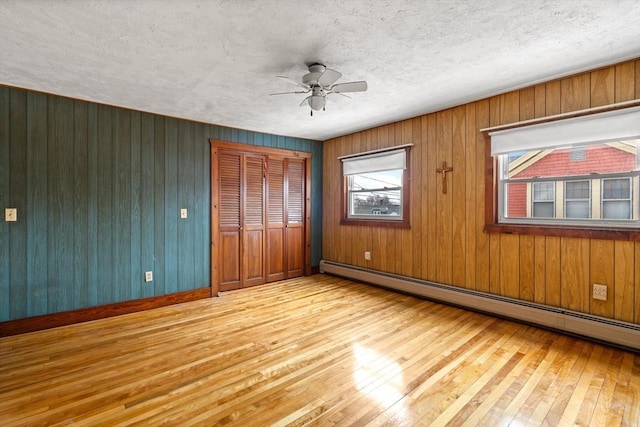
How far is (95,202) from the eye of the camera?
3.58m

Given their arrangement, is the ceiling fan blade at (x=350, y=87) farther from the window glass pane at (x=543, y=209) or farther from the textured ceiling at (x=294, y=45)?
the window glass pane at (x=543, y=209)

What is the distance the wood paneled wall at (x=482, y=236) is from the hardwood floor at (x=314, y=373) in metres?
0.46

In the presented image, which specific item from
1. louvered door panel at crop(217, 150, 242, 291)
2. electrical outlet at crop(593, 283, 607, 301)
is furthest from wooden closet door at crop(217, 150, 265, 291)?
electrical outlet at crop(593, 283, 607, 301)

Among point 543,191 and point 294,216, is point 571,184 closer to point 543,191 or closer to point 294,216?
point 543,191

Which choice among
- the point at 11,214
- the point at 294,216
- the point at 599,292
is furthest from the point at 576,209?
the point at 11,214

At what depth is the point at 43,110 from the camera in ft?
10.7

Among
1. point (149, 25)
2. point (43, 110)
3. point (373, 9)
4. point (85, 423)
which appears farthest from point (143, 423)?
point (43, 110)

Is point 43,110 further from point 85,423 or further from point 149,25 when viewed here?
point 85,423

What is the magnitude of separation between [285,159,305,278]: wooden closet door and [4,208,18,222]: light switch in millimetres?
3331

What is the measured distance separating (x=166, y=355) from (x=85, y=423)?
84 cm

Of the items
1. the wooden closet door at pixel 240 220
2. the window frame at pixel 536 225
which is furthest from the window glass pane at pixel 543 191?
the wooden closet door at pixel 240 220

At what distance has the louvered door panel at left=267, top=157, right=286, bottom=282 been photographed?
5133 millimetres

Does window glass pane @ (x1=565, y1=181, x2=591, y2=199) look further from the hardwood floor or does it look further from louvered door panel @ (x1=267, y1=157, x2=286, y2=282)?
louvered door panel @ (x1=267, y1=157, x2=286, y2=282)

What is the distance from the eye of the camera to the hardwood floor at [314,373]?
189cm
